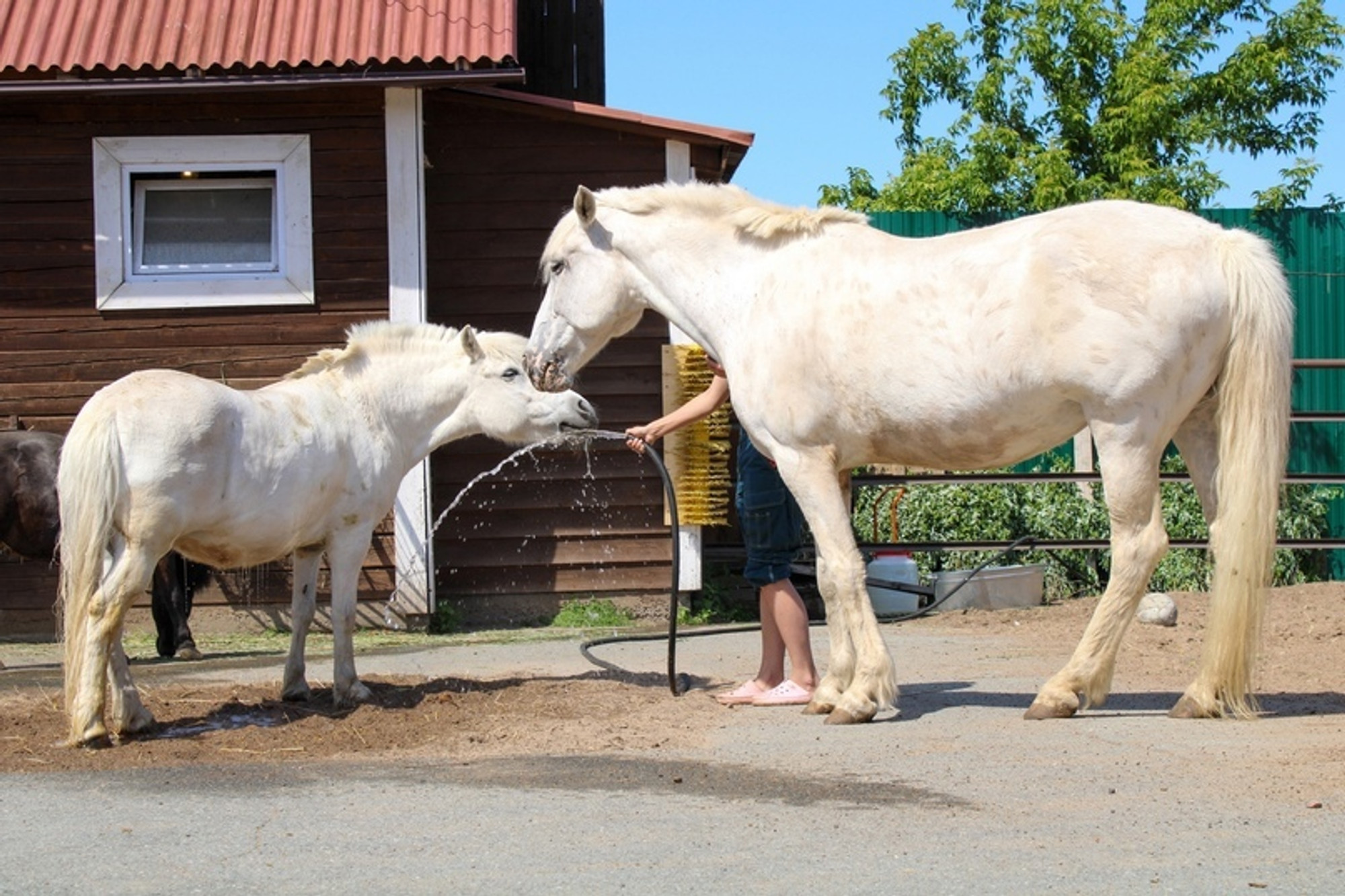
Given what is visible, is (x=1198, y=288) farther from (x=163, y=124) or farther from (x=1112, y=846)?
(x=163, y=124)

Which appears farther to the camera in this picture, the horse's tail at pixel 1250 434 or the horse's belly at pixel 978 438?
the horse's belly at pixel 978 438

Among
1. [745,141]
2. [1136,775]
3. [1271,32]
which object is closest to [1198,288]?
[1136,775]

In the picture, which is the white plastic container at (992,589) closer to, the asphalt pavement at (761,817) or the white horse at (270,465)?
the white horse at (270,465)

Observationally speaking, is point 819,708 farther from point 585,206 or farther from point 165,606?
point 165,606

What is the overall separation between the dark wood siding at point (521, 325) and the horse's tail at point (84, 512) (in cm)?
567

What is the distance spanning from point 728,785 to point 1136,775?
1440mm

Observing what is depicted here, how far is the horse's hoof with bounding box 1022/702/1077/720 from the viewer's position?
273 inches

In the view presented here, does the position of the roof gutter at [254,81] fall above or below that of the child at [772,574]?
above

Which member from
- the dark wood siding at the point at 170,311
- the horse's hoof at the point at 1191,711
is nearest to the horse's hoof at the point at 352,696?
the horse's hoof at the point at 1191,711

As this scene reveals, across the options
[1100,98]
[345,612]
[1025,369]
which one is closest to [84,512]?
[345,612]

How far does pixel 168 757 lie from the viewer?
6594mm

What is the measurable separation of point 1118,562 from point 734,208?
8.18ft

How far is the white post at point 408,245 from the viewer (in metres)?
12.0

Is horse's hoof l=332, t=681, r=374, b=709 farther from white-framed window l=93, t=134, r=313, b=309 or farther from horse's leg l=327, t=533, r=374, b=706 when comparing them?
white-framed window l=93, t=134, r=313, b=309
